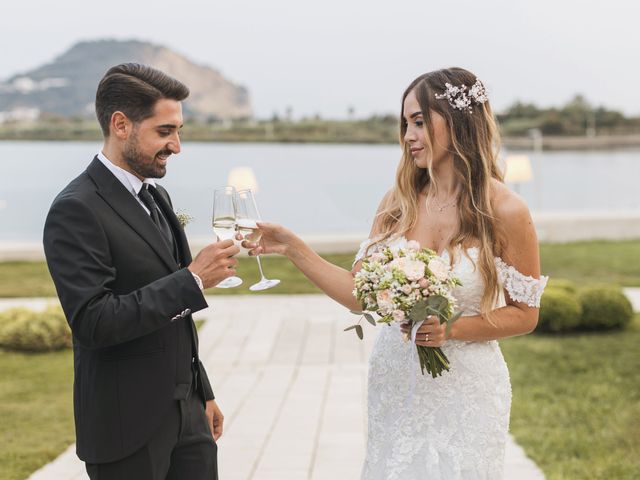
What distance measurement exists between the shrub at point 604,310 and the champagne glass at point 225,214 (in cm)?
671

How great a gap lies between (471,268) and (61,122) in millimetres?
21272

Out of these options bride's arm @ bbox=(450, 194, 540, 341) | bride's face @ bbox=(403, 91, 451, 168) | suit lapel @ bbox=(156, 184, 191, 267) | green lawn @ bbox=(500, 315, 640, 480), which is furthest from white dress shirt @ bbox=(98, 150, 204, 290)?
green lawn @ bbox=(500, 315, 640, 480)

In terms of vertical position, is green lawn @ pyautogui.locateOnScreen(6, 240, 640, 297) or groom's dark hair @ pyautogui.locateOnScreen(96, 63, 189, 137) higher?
groom's dark hair @ pyautogui.locateOnScreen(96, 63, 189, 137)

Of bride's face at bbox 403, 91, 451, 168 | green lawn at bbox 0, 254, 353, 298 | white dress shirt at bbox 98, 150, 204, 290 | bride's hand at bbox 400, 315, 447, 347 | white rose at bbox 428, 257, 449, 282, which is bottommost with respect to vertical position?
green lawn at bbox 0, 254, 353, 298

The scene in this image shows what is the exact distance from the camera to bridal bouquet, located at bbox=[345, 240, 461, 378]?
7.87 feet

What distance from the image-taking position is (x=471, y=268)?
274 cm

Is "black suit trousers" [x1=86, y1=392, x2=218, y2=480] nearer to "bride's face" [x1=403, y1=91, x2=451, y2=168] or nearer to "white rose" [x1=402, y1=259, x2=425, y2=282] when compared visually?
"white rose" [x1=402, y1=259, x2=425, y2=282]

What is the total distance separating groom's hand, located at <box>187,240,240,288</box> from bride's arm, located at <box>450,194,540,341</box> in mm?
832

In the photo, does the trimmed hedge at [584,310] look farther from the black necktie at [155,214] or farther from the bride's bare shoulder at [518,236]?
the black necktie at [155,214]

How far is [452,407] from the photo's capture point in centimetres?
278

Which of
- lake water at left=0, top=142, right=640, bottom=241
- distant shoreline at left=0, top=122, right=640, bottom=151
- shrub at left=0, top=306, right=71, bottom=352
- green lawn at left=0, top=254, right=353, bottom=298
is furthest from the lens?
distant shoreline at left=0, top=122, right=640, bottom=151

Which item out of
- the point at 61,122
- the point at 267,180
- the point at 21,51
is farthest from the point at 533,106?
the point at 21,51

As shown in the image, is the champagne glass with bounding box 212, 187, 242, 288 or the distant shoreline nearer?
the champagne glass with bounding box 212, 187, 242, 288

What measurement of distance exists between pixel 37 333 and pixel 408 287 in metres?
6.57
